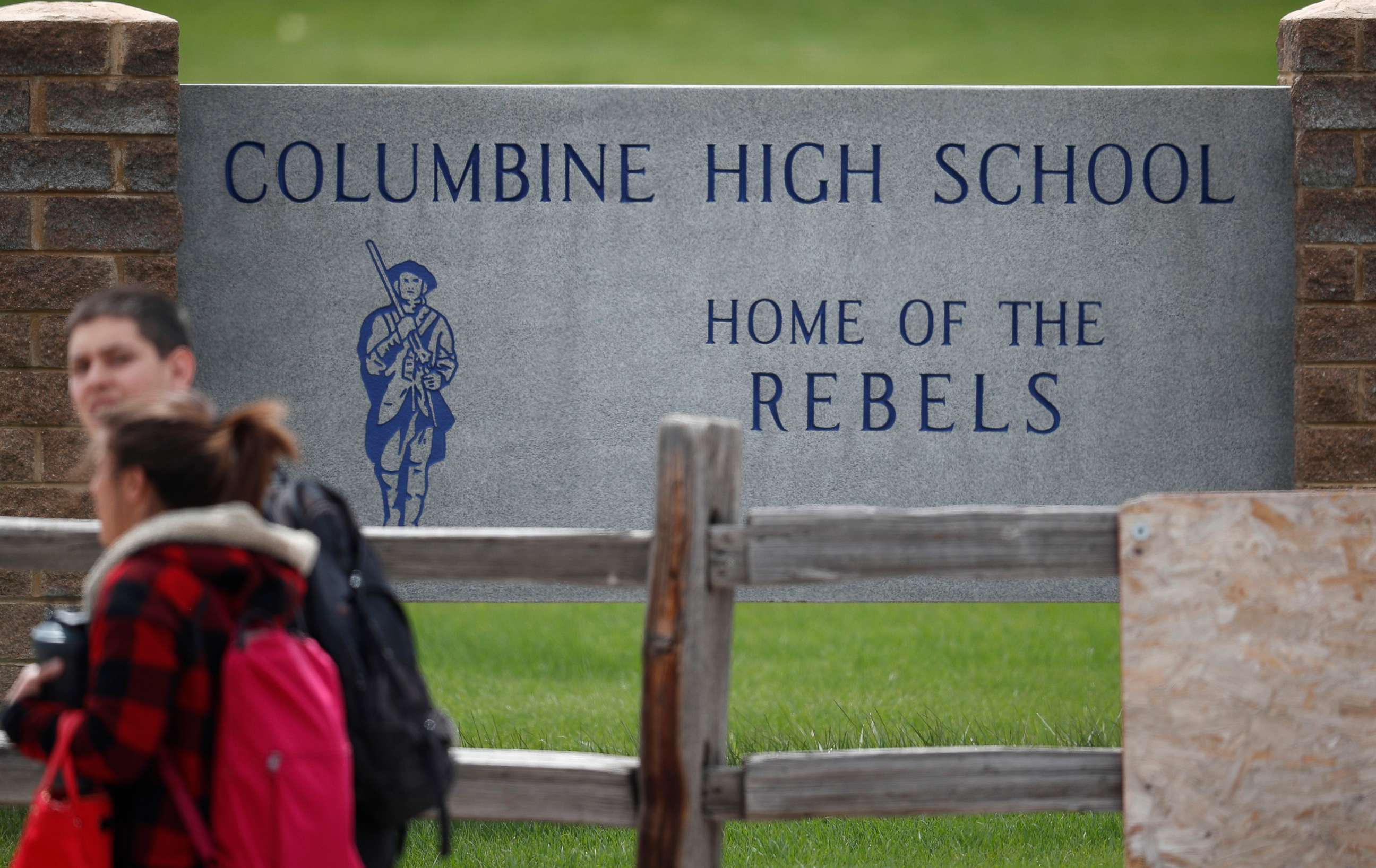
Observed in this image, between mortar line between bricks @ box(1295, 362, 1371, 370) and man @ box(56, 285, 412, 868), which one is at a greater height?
mortar line between bricks @ box(1295, 362, 1371, 370)

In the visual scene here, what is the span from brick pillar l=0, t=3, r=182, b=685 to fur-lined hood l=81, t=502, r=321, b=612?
334 cm

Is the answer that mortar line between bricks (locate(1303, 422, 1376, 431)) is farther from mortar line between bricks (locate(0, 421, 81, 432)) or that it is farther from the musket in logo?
mortar line between bricks (locate(0, 421, 81, 432))

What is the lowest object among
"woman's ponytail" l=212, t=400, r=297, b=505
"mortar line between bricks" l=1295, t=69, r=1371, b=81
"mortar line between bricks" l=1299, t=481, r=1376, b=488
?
"mortar line between bricks" l=1299, t=481, r=1376, b=488

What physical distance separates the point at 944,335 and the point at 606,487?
1439mm

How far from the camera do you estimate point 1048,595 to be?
5.60 metres

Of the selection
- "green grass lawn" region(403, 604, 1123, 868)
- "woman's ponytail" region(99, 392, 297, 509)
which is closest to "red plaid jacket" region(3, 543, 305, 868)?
"woman's ponytail" region(99, 392, 297, 509)

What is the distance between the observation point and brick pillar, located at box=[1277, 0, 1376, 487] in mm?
5453

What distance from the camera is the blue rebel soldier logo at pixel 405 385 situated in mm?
5543

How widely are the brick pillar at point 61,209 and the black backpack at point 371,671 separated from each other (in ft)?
10.3

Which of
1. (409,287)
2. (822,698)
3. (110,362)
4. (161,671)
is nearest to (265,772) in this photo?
(161,671)

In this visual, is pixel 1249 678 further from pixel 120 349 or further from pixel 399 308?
pixel 399 308

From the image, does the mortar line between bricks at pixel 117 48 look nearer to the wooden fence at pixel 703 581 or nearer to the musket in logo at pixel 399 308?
the musket in logo at pixel 399 308

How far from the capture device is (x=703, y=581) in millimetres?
3301

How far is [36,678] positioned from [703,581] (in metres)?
1.46
